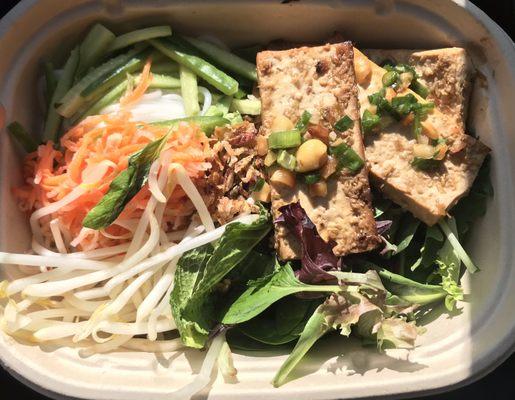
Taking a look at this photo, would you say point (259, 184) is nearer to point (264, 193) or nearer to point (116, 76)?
point (264, 193)

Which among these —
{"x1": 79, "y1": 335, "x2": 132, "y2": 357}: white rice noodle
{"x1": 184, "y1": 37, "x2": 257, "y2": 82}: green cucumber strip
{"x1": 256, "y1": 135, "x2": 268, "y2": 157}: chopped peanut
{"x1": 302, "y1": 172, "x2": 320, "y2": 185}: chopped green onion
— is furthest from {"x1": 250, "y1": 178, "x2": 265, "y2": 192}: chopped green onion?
{"x1": 79, "y1": 335, "x2": 132, "y2": 357}: white rice noodle

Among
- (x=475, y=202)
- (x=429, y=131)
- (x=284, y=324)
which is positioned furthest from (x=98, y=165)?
(x=475, y=202)

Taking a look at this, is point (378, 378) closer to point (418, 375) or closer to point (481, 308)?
point (418, 375)

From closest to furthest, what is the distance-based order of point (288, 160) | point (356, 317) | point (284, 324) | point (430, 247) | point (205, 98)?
point (356, 317)
point (288, 160)
point (284, 324)
point (430, 247)
point (205, 98)

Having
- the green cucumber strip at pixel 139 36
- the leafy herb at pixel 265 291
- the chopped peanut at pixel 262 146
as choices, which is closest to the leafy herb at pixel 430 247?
the leafy herb at pixel 265 291

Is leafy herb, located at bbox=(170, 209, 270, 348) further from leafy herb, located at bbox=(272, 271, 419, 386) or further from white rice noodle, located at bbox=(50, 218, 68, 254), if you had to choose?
white rice noodle, located at bbox=(50, 218, 68, 254)
